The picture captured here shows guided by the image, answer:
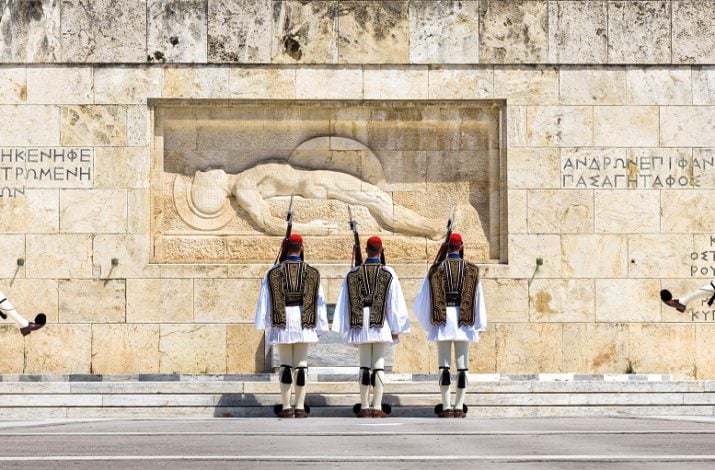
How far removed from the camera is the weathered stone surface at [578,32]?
19125 millimetres

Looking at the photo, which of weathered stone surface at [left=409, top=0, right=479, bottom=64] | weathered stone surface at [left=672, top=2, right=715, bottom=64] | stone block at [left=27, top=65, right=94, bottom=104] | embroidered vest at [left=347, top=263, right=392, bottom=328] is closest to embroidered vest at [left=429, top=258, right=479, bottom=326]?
embroidered vest at [left=347, top=263, right=392, bottom=328]

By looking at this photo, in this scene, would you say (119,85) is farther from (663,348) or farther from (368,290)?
(663,348)

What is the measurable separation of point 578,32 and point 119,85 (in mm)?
5490

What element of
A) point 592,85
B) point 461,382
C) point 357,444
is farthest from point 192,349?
point 357,444

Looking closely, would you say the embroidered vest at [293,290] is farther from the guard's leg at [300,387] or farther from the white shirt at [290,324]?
the guard's leg at [300,387]

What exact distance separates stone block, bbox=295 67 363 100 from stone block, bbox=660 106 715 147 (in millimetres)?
3666

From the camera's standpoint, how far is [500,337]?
61.9ft

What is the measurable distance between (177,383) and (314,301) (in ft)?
6.00

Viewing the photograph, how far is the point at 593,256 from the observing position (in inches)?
749

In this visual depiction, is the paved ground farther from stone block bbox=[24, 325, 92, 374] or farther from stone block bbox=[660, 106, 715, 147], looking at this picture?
stone block bbox=[660, 106, 715, 147]

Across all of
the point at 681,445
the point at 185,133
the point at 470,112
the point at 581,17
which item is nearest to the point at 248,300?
the point at 185,133

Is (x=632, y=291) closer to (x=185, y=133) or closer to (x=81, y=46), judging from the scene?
(x=185, y=133)

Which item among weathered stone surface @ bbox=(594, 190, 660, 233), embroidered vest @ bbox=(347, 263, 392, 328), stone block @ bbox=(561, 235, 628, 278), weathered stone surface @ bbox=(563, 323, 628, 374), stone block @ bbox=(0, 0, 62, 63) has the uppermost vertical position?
stone block @ bbox=(0, 0, 62, 63)

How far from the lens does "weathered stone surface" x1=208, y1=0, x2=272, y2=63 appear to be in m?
18.9
